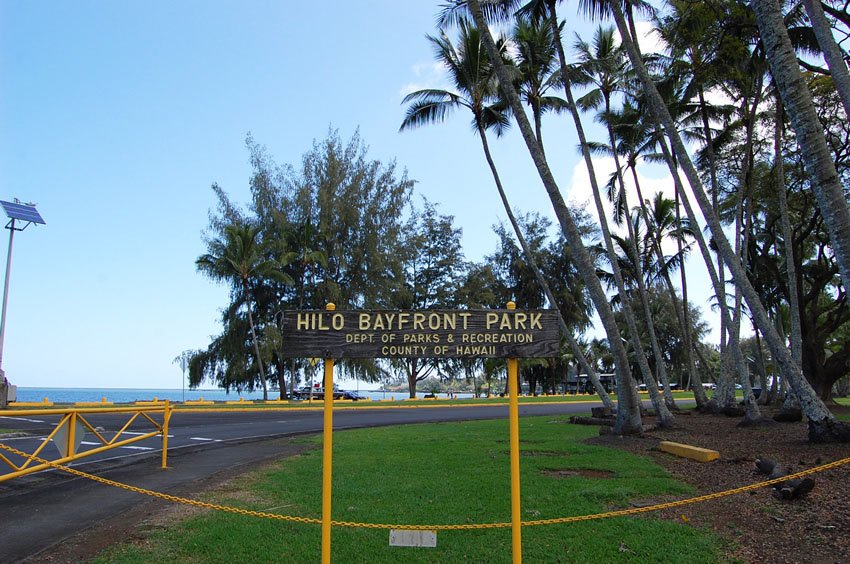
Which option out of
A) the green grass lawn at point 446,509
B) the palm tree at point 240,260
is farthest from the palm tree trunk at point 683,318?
the palm tree at point 240,260

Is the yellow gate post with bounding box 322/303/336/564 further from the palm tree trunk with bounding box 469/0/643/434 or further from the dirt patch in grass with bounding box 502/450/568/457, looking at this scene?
the palm tree trunk with bounding box 469/0/643/434

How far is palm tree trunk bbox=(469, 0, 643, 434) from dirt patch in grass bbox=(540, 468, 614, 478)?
445cm

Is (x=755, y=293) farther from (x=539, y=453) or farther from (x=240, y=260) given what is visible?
(x=240, y=260)

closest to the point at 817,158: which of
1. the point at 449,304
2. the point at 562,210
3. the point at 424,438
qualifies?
the point at 562,210

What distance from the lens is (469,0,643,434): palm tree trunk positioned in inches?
509

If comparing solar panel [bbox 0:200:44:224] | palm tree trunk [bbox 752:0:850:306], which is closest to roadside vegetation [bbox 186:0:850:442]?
palm tree trunk [bbox 752:0:850:306]

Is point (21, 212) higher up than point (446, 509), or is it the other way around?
point (21, 212)

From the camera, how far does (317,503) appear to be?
7.72 meters

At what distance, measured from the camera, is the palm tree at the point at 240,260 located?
1423 inches

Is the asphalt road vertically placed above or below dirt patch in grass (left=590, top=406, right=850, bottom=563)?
below

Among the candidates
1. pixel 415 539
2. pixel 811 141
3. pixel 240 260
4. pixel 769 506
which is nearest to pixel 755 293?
pixel 811 141

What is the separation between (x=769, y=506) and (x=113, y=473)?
9.97m

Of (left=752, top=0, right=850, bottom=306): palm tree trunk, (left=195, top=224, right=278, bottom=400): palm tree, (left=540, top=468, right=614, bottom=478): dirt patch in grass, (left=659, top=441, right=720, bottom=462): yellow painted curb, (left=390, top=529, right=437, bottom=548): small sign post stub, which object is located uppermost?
(left=195, top=224, right=278, bottom=400): palm tree

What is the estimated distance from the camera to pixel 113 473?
10359 millimetres
